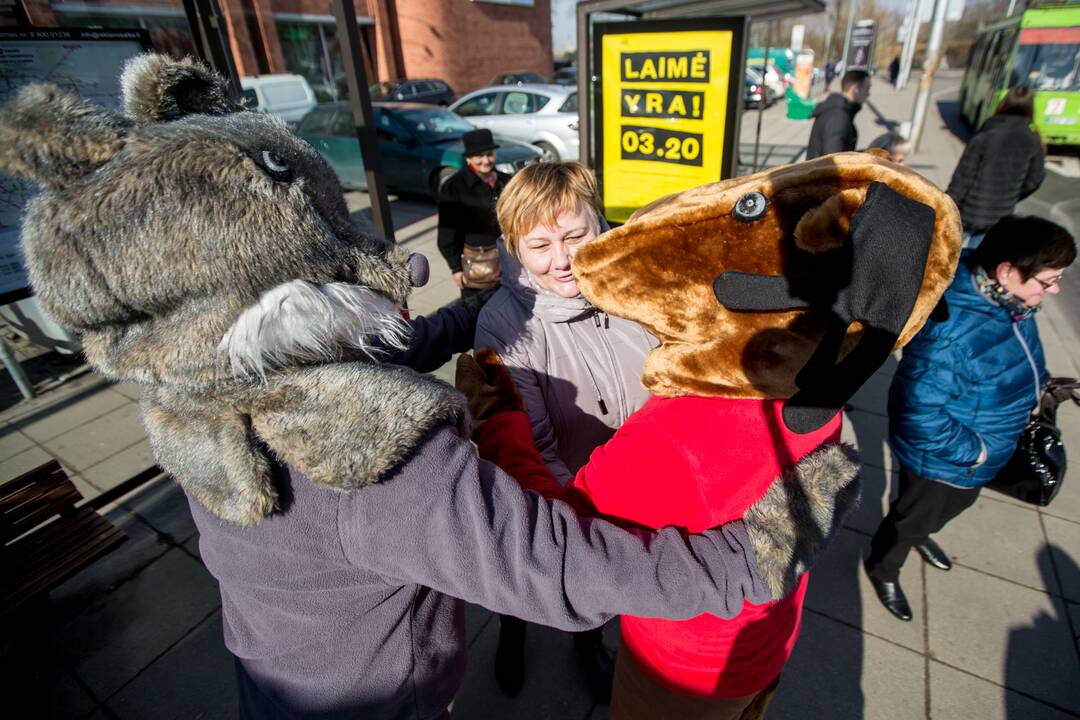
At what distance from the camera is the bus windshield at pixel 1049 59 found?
37.1 feet

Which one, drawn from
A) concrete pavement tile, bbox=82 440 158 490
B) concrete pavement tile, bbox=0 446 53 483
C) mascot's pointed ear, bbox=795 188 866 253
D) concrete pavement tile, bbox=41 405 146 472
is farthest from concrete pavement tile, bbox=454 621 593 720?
concrete pavement tile, bbox=0 446 53 483

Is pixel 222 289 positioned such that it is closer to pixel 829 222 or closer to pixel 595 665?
pixel 829 222

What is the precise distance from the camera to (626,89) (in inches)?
170

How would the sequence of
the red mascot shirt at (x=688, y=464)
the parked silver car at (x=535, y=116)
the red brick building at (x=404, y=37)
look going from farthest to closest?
the red brick building at (x=404, y=37), the parked silver car at (x=535, y=116), the red mascot shirt at (x=688, y=464)

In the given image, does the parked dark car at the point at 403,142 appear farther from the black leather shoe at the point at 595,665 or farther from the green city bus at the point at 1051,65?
the green city bus at the point at 1051,65

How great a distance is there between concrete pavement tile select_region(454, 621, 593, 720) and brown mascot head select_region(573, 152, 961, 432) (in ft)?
6.11

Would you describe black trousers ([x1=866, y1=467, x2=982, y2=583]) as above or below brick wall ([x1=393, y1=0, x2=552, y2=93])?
below

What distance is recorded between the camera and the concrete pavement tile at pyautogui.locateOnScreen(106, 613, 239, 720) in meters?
2.31

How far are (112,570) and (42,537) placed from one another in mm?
493

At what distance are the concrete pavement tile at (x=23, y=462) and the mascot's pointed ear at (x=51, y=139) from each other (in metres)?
4.06

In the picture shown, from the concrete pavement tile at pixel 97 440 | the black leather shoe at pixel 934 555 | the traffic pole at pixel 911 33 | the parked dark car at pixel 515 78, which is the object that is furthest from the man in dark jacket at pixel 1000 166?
the parked dark car at pixel 515 78

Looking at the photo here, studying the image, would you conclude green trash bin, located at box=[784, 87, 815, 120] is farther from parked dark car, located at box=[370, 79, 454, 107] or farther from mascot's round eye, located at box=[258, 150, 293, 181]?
mascot's round eye, located at box=[258, 150, 293, 181]

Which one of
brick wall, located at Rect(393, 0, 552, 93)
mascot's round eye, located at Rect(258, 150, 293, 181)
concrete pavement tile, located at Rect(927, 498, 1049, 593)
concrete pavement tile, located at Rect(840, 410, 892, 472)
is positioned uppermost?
brick wall, located at Rect(393, 0, 552, 93)

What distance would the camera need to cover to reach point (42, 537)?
8.41ft
